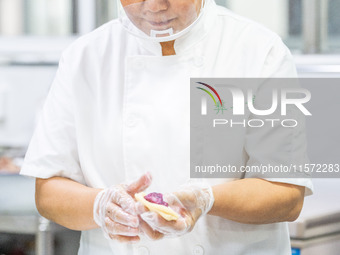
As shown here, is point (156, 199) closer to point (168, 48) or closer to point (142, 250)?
point (142, 250)

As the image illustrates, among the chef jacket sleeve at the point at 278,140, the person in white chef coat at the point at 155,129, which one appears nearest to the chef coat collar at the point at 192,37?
the person in white chef coat at the point at 155,129

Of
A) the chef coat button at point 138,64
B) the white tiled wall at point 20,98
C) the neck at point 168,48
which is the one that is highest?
the neck at point 168,48

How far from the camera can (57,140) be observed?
113 cm

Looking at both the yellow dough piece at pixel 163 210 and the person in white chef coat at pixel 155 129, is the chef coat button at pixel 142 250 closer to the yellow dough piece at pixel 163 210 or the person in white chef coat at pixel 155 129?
the person in white chef coat at pixel 155 129

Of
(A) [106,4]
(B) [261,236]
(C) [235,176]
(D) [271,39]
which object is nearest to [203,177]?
(C) [235,176]

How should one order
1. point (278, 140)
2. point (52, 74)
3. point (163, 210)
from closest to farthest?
point (163, 210) < point (278, 140) < point (52, 74)

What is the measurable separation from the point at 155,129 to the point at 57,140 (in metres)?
0.21

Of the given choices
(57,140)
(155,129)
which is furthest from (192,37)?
(57,140)

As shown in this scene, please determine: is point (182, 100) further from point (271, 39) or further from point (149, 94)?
point (271, 39)

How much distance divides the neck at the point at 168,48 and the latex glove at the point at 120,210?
28 centimetres

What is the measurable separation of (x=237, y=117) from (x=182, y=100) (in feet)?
0.40

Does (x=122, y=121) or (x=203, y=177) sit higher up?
(x=122, y=121)

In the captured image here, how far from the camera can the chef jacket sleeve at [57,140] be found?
112 centimetres

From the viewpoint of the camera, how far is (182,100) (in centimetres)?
111
